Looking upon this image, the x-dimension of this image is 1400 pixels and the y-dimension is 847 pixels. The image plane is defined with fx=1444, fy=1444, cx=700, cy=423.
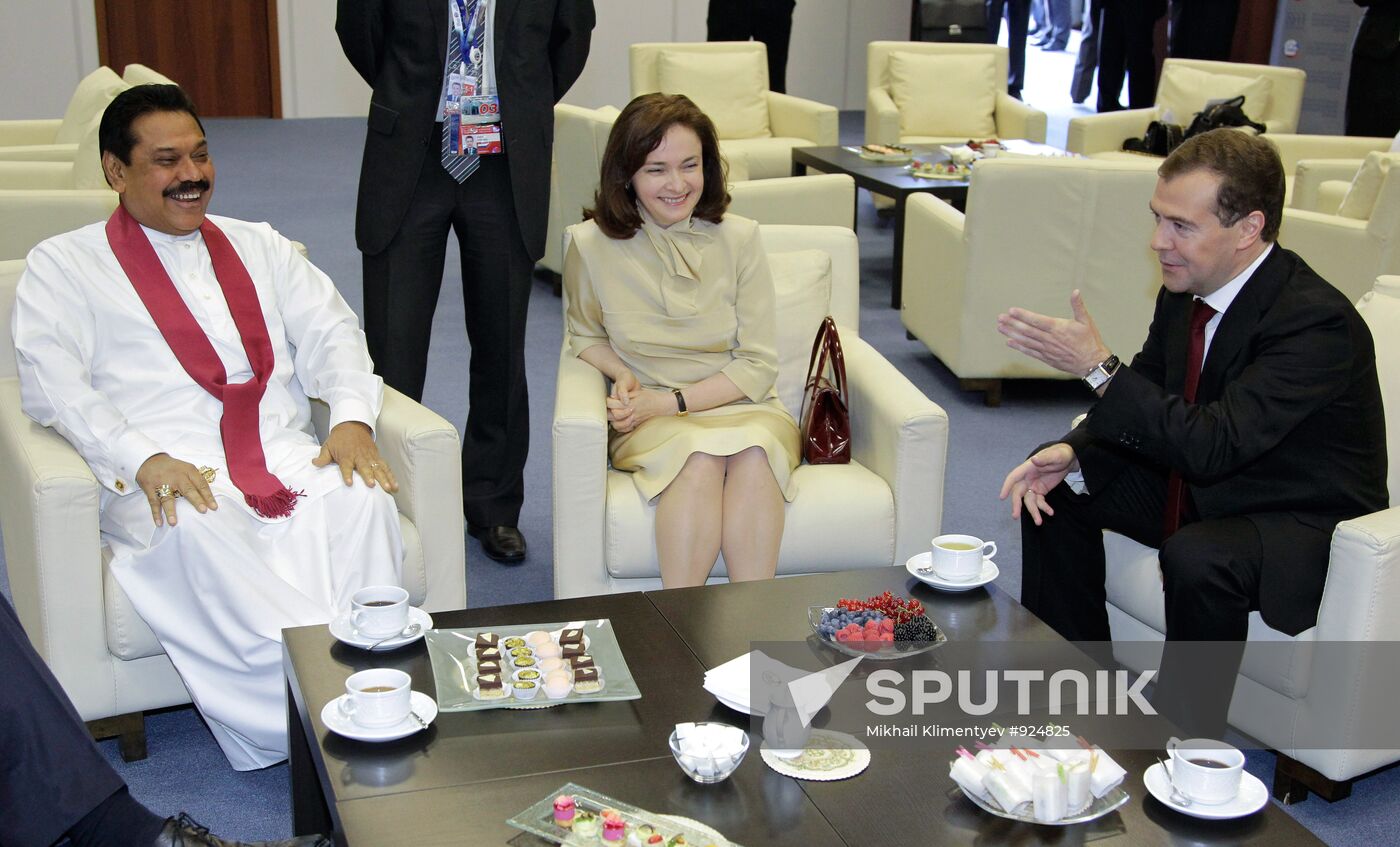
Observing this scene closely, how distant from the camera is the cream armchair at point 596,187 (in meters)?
5.73

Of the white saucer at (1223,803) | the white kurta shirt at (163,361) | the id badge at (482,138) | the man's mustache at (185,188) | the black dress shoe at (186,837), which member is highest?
the id badge at (482,138)

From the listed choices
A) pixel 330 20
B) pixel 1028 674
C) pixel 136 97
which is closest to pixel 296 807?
pixel 1028 674

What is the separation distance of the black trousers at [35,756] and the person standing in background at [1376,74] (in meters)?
7.44

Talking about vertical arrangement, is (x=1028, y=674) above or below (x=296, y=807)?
above

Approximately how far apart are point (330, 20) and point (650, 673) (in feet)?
31.0

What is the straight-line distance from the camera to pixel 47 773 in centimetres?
218

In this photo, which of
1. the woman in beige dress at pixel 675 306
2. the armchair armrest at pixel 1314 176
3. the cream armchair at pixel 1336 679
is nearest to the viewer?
the cream armchair at pixel 1336 679

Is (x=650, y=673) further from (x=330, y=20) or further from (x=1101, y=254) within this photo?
(x=330, y=20)

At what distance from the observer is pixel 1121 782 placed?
1969mm

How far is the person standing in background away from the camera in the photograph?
7.66 metres

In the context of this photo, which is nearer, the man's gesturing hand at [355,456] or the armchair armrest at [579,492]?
the man's gesturing hand at [355,456]

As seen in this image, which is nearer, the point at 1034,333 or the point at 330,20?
the point at 1034,333

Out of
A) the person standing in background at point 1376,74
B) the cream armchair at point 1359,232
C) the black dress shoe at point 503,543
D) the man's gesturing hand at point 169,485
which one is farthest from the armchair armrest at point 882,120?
the man's gesturing hand at point 169,485

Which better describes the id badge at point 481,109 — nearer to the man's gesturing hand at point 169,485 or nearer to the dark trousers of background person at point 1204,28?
the man's gesturing hand at point 169,485
